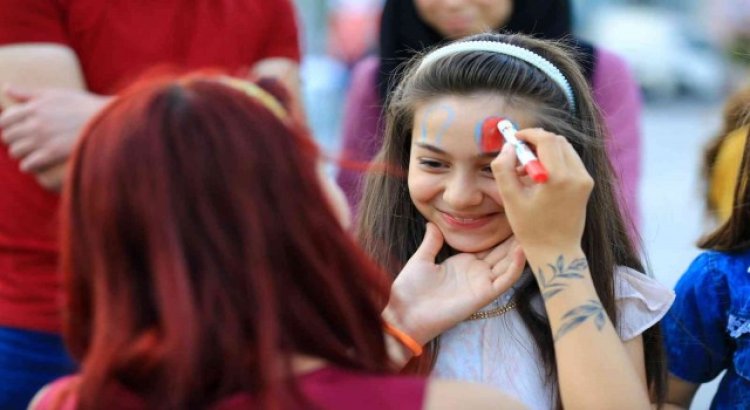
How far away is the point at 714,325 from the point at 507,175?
628 mm

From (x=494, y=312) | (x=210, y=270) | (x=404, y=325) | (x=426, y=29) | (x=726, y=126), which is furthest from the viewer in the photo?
(x=426, y=29)

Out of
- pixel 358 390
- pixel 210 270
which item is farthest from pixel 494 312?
pixel 210 270

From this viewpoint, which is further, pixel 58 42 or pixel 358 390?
pixel 58 42

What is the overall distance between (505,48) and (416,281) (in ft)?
1.50

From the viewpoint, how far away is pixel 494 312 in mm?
2119

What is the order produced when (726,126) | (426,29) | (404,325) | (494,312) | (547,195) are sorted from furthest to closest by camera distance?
1. (426,29)
2. (726,126)
3. (494,312)
4. (404,325)
5. (547,195)

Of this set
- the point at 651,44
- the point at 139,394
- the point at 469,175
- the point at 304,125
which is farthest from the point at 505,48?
the point at 651,44

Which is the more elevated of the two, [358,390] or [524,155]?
[524,155]

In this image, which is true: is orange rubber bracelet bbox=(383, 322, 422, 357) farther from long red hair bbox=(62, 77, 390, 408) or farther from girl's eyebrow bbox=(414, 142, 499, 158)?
long red hair bbox=(62, 77, 390, 408)

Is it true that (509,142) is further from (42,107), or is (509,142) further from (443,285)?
(42,107)

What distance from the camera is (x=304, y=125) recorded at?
62.5 inches

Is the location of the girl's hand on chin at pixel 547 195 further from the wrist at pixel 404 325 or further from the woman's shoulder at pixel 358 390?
the woman's shoulder at pixel 358 390

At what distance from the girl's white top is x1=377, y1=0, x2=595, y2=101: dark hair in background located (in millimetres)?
1181

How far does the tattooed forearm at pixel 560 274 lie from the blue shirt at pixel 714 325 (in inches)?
17.8
